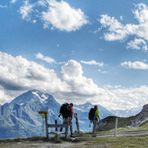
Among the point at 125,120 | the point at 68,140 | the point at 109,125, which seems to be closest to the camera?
the point at 68,140

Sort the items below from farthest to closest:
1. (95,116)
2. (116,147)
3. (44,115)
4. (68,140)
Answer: (95,116) → (44,115) → (68,140) → (116,147)

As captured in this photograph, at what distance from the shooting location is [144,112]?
11281cm

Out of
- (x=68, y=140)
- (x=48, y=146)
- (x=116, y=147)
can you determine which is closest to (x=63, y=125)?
(x=68, y=140)

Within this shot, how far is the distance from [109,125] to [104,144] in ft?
207

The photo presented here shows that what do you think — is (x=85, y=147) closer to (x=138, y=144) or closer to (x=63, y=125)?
(x=138, y=144)

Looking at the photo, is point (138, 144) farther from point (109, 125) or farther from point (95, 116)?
point (109, 125)

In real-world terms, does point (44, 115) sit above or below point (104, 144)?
above

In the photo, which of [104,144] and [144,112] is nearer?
[104,144]

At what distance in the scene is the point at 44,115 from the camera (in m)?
45.5

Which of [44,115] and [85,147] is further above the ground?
[44,115]

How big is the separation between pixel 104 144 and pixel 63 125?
866 cm

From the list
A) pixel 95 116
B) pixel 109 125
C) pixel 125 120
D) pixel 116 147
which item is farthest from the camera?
pixel 125 120

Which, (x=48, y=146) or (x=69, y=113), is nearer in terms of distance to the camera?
(x=48, y=146)

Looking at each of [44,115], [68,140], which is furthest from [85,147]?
[44,115]
